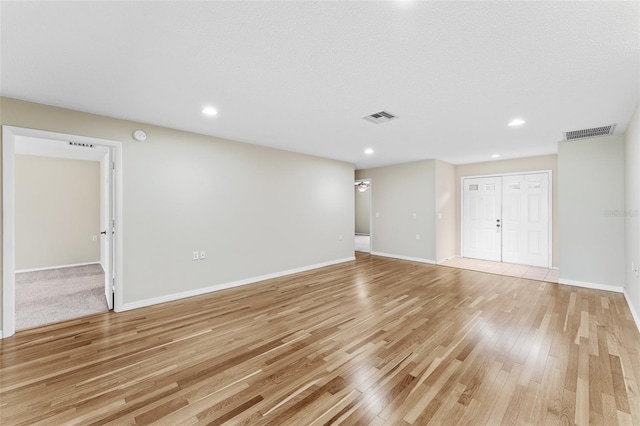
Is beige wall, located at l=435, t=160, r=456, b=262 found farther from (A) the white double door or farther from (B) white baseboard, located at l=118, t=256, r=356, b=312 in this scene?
(B) white baseboard, located at l=118, t=256, r=356, b=312

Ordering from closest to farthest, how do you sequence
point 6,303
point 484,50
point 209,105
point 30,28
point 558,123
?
1. point 30,28
2. point 484,50
3. point 6,303
4. point 209,105
5. point 558,123

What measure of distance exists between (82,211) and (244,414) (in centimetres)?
733

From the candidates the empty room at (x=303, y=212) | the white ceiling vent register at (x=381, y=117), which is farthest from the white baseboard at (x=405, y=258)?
the white ceiling vent register at (x=381, y=117)

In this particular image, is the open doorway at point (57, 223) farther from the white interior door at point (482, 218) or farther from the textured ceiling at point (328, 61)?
the white interior door at point (482, 218)

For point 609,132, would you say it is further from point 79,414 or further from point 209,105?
point 79,414

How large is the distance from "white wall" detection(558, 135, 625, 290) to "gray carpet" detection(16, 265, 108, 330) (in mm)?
7321

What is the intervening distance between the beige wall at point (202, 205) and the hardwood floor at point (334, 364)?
2.09 feet

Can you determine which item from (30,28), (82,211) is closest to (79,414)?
(30,28)

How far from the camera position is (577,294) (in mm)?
4074

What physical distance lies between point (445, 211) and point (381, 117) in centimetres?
422

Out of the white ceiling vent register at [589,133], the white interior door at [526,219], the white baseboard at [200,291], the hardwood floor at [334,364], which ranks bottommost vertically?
the hardwood floor at [334,364]

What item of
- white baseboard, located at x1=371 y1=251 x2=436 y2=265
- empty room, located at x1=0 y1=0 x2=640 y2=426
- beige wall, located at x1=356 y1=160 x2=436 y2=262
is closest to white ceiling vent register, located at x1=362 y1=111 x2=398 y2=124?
empty room, located at x1=0 y1=0 x2=640 y2=426

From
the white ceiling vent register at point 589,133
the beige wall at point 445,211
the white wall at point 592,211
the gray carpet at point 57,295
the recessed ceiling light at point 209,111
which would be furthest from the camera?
the beige wall at point 445,211

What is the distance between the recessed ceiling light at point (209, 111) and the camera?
3.19 metres
